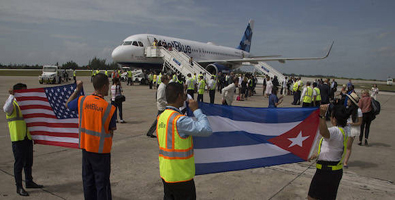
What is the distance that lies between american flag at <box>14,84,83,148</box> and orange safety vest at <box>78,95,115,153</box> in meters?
1.47

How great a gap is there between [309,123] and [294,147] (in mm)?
413

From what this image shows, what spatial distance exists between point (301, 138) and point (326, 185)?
0.90 metres

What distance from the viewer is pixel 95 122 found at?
3143 millimetres

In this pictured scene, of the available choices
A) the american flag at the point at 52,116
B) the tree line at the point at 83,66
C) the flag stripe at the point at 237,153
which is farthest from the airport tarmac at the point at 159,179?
the tree line at the point at 83,66

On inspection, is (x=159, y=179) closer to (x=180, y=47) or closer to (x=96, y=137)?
(x=96, y=137)

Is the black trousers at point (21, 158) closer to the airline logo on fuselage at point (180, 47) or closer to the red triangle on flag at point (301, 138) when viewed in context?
the red triangle on flag at point (301, 138)

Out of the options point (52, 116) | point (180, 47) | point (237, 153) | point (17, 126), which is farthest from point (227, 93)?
point (180, 47)

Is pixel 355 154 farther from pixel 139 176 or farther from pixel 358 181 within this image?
pixel 139 176

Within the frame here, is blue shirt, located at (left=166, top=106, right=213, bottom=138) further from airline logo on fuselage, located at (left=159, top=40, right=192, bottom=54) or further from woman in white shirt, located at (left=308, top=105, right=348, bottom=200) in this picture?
airline logo on fuselage, located at (left=159, top=40, right=192, bottom=54)

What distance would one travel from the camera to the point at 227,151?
3580 millimetres

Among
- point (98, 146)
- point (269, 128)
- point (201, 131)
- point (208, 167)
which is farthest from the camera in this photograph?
point (269, 128)

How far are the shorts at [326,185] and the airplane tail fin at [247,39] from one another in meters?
44.4

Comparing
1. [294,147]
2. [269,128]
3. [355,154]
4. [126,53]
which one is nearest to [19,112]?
[269,128]

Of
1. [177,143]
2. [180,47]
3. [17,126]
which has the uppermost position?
[180,47]
